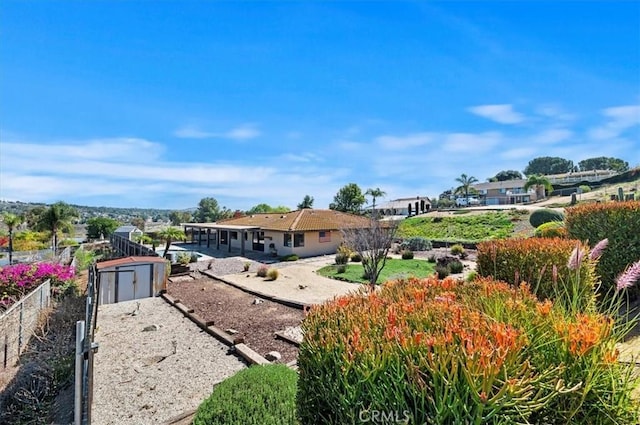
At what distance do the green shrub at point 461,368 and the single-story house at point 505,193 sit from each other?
69045 mm

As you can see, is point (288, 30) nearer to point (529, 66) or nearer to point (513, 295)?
point (529, 66)

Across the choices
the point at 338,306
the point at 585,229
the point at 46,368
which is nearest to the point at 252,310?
the point at 46,368

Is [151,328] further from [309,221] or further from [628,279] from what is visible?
[309,221]

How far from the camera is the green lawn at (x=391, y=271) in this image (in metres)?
16.3

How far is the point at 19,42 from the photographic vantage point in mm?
8016

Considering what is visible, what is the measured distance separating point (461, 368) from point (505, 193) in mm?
85249

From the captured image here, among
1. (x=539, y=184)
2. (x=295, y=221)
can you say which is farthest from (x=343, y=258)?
(x=539, y=184)

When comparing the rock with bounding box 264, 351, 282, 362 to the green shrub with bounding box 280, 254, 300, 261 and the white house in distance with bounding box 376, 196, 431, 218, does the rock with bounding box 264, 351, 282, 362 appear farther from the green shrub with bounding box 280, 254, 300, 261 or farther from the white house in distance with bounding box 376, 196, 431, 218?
the white house in distance with bounding box 376, 196, 431, 218

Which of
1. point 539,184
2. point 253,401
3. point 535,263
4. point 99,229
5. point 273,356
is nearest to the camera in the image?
point 253,401

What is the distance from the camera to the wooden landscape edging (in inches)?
255

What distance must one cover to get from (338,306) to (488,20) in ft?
30.1

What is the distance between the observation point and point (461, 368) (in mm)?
1560

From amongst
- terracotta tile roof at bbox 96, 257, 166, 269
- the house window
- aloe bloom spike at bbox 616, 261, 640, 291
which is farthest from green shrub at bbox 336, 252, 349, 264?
aloe bloom spike at bbox 616, 261, 640, 291

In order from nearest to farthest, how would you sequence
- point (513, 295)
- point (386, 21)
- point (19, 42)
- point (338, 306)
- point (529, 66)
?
point (338, 306)
point (513, 295)
point (19, 42)
point (386, 21)
point (529, 66)
